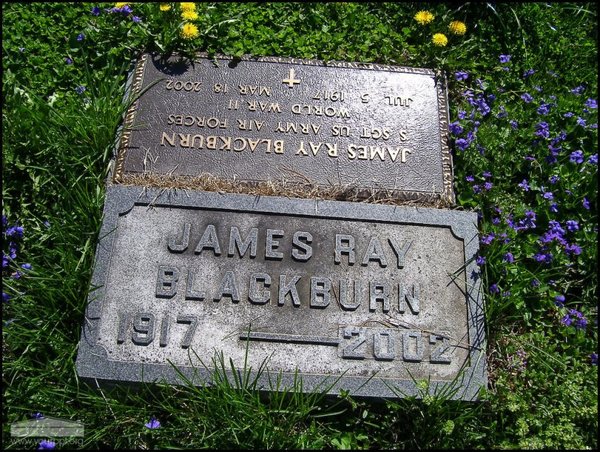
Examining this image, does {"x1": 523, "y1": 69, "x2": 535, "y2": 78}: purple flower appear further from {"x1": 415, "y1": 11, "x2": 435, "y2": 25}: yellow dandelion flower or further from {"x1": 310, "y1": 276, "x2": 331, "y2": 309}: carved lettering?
{"x1": 310, "y1": 276, "x2": 331, "y2": 309}: carved lettering

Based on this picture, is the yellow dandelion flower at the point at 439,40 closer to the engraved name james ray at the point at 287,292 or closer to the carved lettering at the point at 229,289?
the engraved name james ray at the point at 287,292

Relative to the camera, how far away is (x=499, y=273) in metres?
3.08

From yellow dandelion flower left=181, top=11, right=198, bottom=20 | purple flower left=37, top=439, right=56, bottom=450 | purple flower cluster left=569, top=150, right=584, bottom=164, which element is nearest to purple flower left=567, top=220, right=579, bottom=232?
purple flower cluster left=569, top=150, right=584, bottom=164

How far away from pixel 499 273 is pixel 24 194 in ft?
9.07

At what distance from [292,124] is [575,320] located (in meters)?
1.94

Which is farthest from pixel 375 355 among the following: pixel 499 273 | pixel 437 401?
pixel 499 273

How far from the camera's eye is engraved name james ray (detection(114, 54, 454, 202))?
10.5 ft

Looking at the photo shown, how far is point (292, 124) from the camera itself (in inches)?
131

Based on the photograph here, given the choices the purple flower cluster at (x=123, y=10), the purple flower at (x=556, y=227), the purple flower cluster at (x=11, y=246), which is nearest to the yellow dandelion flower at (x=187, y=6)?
the purple flower cluster at (x=123, y=10)

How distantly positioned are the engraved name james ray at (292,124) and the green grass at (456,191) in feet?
0.57

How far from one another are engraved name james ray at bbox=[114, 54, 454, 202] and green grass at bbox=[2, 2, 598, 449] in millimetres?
174

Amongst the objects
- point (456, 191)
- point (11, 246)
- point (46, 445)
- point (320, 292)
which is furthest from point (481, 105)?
point (46, 445)

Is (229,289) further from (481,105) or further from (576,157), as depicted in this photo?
(576,157)

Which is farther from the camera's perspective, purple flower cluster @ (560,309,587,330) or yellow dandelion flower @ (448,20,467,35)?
yellow dandelion flower @ (448,20,467,35)
